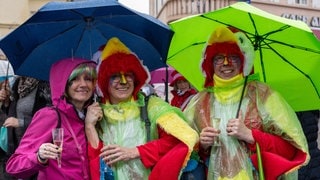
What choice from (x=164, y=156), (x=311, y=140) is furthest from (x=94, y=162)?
(x=311, y=140)

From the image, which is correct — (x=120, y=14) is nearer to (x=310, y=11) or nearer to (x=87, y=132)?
(x=87, y=132)

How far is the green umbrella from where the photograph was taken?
3420mm

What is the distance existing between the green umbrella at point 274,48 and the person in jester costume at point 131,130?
668mm

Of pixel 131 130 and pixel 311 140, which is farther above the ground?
pixel 131 130

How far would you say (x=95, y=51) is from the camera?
144 inches

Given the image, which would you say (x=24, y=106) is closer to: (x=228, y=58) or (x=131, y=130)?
(x=131, y=130)

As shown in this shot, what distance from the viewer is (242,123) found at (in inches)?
119

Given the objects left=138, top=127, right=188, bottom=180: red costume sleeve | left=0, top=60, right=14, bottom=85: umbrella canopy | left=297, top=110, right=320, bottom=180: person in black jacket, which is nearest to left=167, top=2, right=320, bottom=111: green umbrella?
left=297, top=110, right=320, bottom=180: person in black jacket

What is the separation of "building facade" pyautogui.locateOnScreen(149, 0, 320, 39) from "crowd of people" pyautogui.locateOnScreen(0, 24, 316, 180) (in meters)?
25.4

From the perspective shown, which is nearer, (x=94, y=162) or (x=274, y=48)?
(x=94, y=162)

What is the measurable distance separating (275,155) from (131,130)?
0.94m

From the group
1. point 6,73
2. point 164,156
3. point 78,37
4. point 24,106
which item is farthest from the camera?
point 6,73

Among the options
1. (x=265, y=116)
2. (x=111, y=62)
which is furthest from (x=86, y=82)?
(x=265, y=116)

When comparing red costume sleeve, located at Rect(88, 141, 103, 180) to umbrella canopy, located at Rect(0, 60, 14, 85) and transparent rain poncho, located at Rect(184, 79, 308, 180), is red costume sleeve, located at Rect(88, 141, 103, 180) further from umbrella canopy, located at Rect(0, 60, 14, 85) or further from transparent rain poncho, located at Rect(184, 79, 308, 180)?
umbrella canopy, located at Rect(0, 60, 14, 85)
